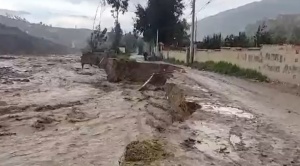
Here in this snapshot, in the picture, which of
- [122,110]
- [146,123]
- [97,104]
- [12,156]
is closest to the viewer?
[12,156]

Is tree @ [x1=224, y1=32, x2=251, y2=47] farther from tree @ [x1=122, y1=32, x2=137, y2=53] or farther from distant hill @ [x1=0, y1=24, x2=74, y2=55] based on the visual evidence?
distant hill @ [x1=0, y1=24, x2=74, y2=55]

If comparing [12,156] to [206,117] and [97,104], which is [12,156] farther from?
[97,104]

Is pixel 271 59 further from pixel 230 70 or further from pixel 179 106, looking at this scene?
pixel 179 106

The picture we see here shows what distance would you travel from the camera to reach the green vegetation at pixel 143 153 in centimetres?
612

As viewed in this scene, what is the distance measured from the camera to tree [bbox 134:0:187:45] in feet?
193

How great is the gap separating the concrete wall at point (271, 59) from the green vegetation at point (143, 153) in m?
14.9

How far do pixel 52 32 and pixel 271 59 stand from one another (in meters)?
143

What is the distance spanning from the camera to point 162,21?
59.3 m

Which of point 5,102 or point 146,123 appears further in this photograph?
point 5,102

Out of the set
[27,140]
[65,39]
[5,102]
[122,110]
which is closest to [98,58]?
[5,102]

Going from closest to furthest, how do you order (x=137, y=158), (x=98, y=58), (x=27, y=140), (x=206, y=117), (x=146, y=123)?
(x=137, y=158) < (x=27, y=140) < (x=146, y=123) < (x=206, y=117) < (x=98, y=58)

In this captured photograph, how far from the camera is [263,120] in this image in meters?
10.7

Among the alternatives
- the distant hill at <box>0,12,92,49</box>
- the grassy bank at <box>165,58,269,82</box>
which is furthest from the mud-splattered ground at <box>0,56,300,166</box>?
the distant hill at <box>0,12,92,49</box>

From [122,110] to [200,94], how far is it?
428cm
